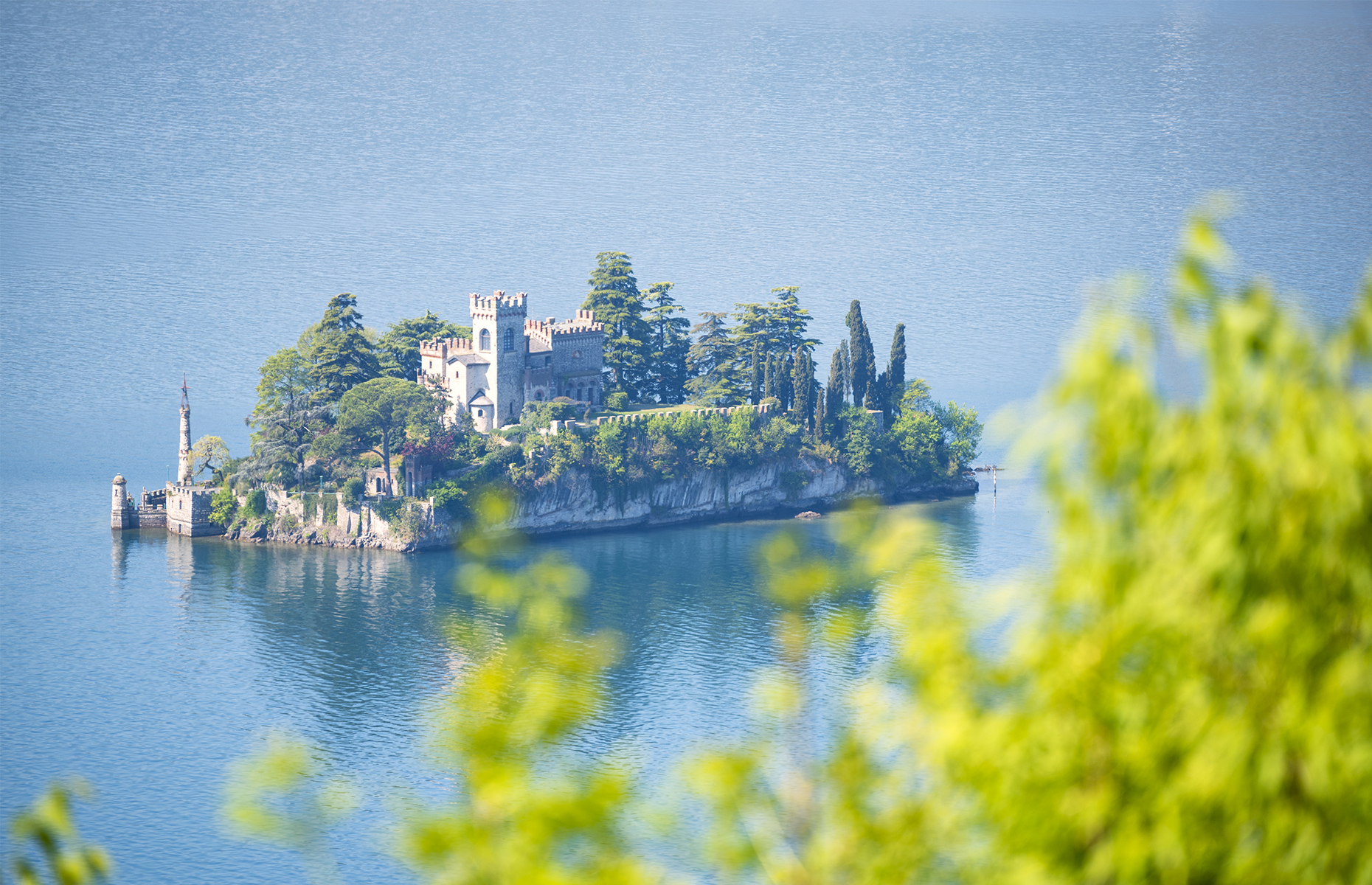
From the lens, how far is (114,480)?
82875 mm

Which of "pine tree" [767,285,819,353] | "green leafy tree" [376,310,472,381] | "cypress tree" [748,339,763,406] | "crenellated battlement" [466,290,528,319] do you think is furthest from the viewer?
"pine tree" [767,285,819,353]

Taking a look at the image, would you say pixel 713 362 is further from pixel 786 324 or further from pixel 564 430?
pixel 564 430

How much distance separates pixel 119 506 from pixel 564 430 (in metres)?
20.5

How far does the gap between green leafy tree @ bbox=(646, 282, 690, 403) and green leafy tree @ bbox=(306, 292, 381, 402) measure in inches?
570

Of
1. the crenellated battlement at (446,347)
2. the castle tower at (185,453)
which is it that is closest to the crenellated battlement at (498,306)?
the crenellated battlement at (446,347)

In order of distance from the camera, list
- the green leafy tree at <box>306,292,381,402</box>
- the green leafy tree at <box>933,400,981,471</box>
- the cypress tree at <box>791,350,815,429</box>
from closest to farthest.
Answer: the green leafy tree at <box>306,292,381,402</box>, the cypress tree at <box>791,350,815,429</box>, the green leafy tree at <box>933,400,981,471</box>

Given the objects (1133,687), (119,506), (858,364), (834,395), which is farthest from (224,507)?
(1133,687)

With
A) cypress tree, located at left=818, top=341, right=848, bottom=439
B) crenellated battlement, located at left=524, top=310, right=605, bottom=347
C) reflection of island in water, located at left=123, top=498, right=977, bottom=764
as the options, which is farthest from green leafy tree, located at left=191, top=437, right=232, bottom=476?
cypress tree, located at left=818, top=341, right=848, bottom=439

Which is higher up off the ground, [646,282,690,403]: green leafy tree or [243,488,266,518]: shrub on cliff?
[646,282,690,403]: green leafy tree

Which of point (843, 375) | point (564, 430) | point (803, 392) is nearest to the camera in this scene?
point (564, 430)

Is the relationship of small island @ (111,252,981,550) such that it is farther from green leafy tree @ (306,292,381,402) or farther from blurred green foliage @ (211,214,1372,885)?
blurred green foliage @ (211,214,1372,885)

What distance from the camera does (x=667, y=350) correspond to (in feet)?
299

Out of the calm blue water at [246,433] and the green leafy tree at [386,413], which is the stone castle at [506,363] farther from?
the calm blue water at [246,433]

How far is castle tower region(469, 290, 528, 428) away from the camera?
8144 cm
